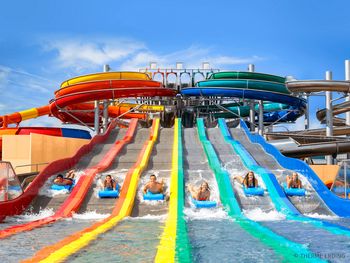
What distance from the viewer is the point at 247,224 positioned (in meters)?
7.43

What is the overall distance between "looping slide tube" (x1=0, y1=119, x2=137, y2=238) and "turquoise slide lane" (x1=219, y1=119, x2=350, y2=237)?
363 centimetres

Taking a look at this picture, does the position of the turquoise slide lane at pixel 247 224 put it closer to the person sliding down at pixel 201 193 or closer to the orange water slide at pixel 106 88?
the person sliding down at pixel 201 193

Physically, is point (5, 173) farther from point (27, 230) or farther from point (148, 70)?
point (148, 70)

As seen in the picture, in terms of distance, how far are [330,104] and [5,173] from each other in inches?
602

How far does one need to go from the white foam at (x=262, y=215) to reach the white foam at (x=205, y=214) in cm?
48

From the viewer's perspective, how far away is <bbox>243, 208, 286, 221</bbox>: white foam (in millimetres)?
8295

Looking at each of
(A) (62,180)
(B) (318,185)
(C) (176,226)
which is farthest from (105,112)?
(C) (176,226)

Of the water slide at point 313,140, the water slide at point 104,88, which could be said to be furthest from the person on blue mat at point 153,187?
the water slide at point 104,88

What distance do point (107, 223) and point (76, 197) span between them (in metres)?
2.26

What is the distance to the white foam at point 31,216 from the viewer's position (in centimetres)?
838

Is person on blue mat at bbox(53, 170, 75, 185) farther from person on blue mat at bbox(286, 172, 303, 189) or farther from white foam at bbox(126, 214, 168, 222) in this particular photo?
person on blue mat at bbox(286, 172, 303, 189)

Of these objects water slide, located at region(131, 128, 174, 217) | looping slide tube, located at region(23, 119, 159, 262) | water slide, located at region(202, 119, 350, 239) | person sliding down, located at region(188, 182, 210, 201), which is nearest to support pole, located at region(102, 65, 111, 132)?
water slide, located at region(131, 128, 174, 217)

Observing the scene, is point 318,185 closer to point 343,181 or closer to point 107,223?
point 343,181

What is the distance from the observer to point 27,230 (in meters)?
6.71
